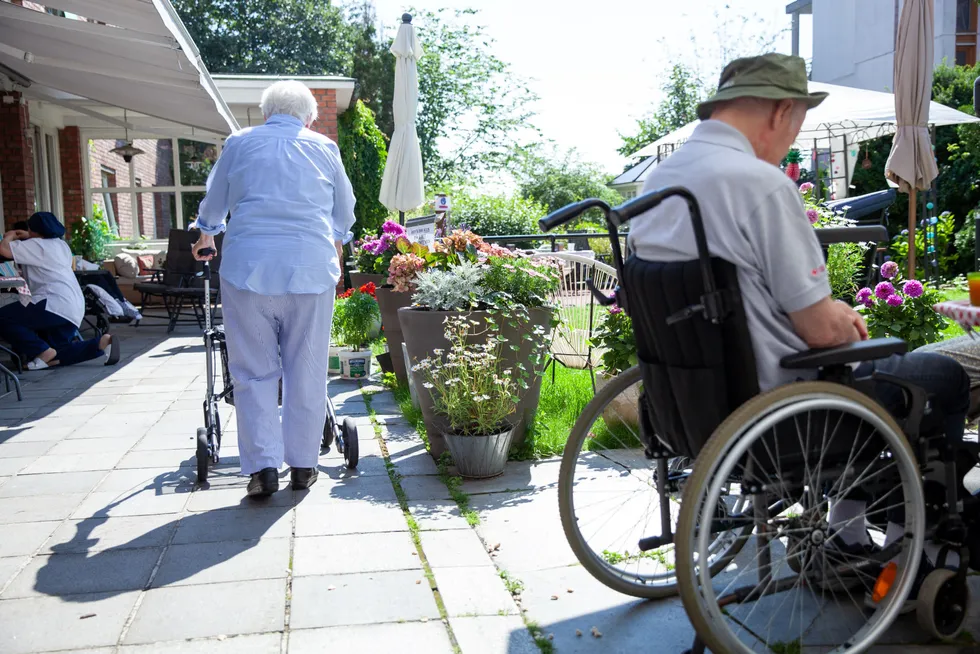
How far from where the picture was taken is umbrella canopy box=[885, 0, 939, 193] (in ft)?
20.7

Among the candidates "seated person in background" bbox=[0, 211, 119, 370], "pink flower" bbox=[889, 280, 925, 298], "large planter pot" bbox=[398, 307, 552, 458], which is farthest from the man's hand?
"seated person in background" bbox=[0, 211, 119, 370]

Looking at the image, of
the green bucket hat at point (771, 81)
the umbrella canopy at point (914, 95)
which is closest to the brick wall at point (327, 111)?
the umbrella canopy at point (914, 95)

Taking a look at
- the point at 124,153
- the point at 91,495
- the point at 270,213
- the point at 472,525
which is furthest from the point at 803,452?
the point at 124,153

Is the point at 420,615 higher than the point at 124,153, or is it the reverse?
the point at 124,153

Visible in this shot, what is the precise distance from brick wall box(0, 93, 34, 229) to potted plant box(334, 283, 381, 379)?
19.1 feet

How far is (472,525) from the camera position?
3295mm

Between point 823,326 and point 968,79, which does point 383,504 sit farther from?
point 968,79

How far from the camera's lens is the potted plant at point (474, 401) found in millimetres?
3807

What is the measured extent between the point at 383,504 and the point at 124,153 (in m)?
10.8

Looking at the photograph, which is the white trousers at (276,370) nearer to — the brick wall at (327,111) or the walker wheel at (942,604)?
the walker wheel at (942,604)

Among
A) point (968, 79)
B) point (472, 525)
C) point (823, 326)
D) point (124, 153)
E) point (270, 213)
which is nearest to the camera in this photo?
point (823, 326)

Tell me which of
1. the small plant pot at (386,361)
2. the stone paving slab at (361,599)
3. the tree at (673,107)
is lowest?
the stone paving slab at (361,599)

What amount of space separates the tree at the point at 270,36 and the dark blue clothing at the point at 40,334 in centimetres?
2828

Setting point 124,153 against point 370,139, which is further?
point 370,139
